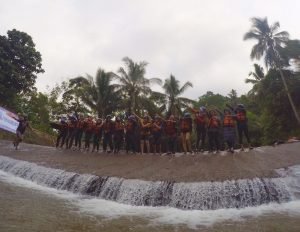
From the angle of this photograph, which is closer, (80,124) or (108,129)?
(108,129)

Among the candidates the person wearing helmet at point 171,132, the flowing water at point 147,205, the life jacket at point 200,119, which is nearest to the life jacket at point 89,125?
the person wearing helmet at point 171,132

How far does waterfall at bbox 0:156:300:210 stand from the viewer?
9.13 meters

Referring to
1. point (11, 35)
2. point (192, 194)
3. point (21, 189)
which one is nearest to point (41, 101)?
point (11, 35)

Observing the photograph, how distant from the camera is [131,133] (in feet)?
48.2

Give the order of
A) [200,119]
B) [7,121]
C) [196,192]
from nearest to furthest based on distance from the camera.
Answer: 1. [196,192]
2. [200,119]
3. [7,121]

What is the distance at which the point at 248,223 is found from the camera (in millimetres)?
7336

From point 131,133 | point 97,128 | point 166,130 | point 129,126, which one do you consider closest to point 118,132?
point 131,133

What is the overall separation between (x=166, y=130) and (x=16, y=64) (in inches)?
703

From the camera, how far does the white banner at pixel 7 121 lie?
869 inches

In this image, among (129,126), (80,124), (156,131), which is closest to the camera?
(156,131)

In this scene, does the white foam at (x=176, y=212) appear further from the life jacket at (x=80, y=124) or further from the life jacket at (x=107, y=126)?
the life jacket at (x=80, y=124)

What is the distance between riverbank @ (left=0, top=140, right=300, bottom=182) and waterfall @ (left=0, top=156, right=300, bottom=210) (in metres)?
0.32

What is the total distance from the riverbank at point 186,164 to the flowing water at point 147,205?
451 mm

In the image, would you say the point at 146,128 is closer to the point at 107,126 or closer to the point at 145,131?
the point at 145,131
